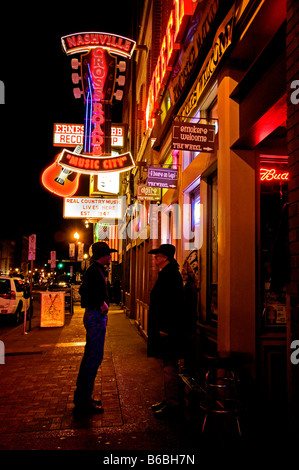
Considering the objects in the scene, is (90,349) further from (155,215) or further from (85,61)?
(85,61)

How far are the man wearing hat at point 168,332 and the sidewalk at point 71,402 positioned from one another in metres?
0.29

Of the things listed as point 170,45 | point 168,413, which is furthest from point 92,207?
point 168,413

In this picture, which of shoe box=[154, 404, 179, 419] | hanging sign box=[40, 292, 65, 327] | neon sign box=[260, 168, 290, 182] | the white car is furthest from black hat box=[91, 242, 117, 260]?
the white car

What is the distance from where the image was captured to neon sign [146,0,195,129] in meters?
7.23

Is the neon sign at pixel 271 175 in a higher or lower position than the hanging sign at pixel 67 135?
lower

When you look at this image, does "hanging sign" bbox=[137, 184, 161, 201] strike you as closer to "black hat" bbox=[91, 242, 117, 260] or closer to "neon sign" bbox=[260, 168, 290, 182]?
"black hat" bbox=[91, 242, 117, 260]

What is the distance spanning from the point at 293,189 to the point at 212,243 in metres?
3.15

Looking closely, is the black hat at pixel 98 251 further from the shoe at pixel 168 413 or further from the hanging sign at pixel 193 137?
Answer: the shoe at pixel 168 413

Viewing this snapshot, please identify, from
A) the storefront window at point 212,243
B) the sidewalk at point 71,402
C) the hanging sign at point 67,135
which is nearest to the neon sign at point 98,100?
the hanging sign at point 67,135

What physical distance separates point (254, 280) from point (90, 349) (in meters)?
2.35

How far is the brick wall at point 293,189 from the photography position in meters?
3.30

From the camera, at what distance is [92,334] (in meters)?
5.39
